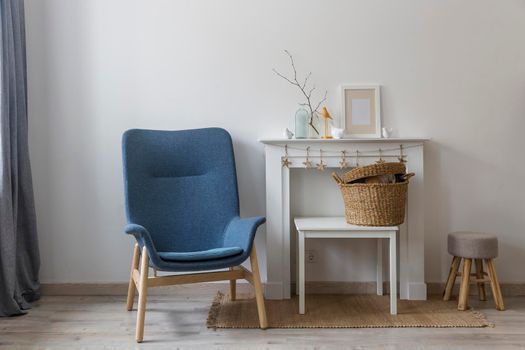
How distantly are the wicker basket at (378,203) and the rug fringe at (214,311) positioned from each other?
2.93 feet

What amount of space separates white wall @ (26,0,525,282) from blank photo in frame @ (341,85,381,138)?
63 millimetres

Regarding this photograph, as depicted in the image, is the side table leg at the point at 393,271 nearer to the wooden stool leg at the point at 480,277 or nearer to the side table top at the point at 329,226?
the side table top at the point at 329,226

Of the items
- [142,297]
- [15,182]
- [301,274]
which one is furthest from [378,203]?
[15,182]

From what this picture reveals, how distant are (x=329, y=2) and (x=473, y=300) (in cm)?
199

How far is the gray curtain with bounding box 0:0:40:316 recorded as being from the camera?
8.45ft

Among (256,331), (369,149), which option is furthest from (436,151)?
(256,331)

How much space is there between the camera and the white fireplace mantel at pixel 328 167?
2.82m

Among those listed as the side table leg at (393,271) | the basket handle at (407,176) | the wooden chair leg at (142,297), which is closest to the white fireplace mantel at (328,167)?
the basket handle at (407,176)

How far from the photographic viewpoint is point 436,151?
9.70 feet

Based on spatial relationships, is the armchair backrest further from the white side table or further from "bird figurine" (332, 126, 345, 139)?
"bird figurine" (332, 126, 345, 139)

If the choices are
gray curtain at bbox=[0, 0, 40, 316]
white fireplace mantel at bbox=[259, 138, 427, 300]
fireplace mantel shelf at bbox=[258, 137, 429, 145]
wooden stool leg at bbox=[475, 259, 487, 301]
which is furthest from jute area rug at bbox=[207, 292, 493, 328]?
gray curtain at bbox=[0, 0, 40, 316]

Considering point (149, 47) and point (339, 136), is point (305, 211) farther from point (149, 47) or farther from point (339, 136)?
point (149, 47)

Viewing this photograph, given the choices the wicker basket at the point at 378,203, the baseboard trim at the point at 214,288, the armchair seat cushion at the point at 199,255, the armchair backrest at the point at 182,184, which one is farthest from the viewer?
the baseboard trim at the point at 214,288

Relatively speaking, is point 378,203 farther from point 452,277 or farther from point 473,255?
point 452,277
